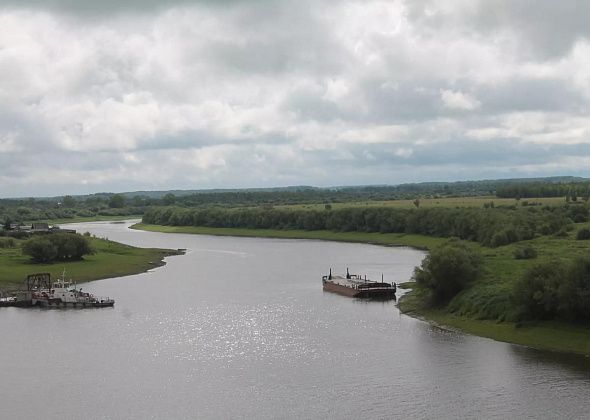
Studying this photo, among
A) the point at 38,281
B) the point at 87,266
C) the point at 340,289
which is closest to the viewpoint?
the point at 340,289

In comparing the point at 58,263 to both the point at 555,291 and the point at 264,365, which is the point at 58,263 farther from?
the point at 555,291

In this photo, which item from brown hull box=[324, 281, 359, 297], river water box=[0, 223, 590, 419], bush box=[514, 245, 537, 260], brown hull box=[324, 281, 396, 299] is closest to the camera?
river water box=[0, 223, 590, 419]

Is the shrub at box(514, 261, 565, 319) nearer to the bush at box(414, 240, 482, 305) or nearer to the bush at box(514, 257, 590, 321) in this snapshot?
the bush at box(514, 257, 590, 321)

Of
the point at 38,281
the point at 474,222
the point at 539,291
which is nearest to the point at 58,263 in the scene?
the point at 38,281

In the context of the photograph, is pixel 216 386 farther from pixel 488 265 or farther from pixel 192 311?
pixel 488 265

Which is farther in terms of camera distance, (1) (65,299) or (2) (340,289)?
(2) (340,289)

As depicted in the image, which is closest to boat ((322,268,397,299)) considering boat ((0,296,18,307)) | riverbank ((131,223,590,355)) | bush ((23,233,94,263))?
riverbank ((131,223,590,355))
